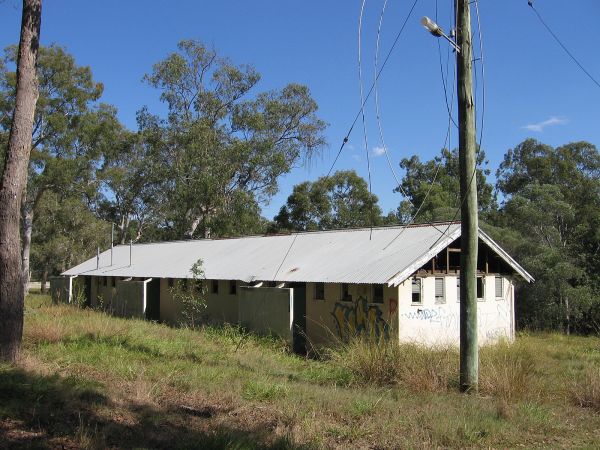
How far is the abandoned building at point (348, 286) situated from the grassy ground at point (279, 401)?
3.78m

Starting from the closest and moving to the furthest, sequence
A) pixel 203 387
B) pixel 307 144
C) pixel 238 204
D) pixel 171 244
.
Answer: pixel 203 387
pixel 171 244
pixel 238 204
pixel 307 144

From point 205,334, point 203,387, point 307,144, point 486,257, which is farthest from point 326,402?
point 307,144

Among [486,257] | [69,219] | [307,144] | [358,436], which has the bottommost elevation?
[358,436]

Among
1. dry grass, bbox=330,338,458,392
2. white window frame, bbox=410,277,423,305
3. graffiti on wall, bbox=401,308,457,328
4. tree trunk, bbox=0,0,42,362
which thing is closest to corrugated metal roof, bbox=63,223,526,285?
white window frame, bbox=410,277,423,305

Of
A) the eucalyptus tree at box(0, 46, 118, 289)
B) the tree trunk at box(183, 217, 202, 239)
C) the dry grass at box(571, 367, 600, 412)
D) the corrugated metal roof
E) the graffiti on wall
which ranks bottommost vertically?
the dry grass at box(571, 367, 600, 412)

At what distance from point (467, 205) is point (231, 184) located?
31588 millimetres

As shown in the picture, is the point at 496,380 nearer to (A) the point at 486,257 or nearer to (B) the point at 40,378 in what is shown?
(B) the point at 40,378

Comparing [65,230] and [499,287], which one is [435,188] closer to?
[499,287]

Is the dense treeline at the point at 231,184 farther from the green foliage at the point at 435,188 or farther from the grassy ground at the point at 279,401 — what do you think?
the grassy ground at the point at 279,401

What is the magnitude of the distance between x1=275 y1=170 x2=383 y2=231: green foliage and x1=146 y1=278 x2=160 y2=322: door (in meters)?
23.8

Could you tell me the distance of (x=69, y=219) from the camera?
44750mm

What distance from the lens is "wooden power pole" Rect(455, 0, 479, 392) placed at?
364 inches

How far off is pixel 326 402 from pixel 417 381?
2.20 m

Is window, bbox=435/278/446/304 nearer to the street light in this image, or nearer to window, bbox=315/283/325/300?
window, bbox=315/283/325/300
